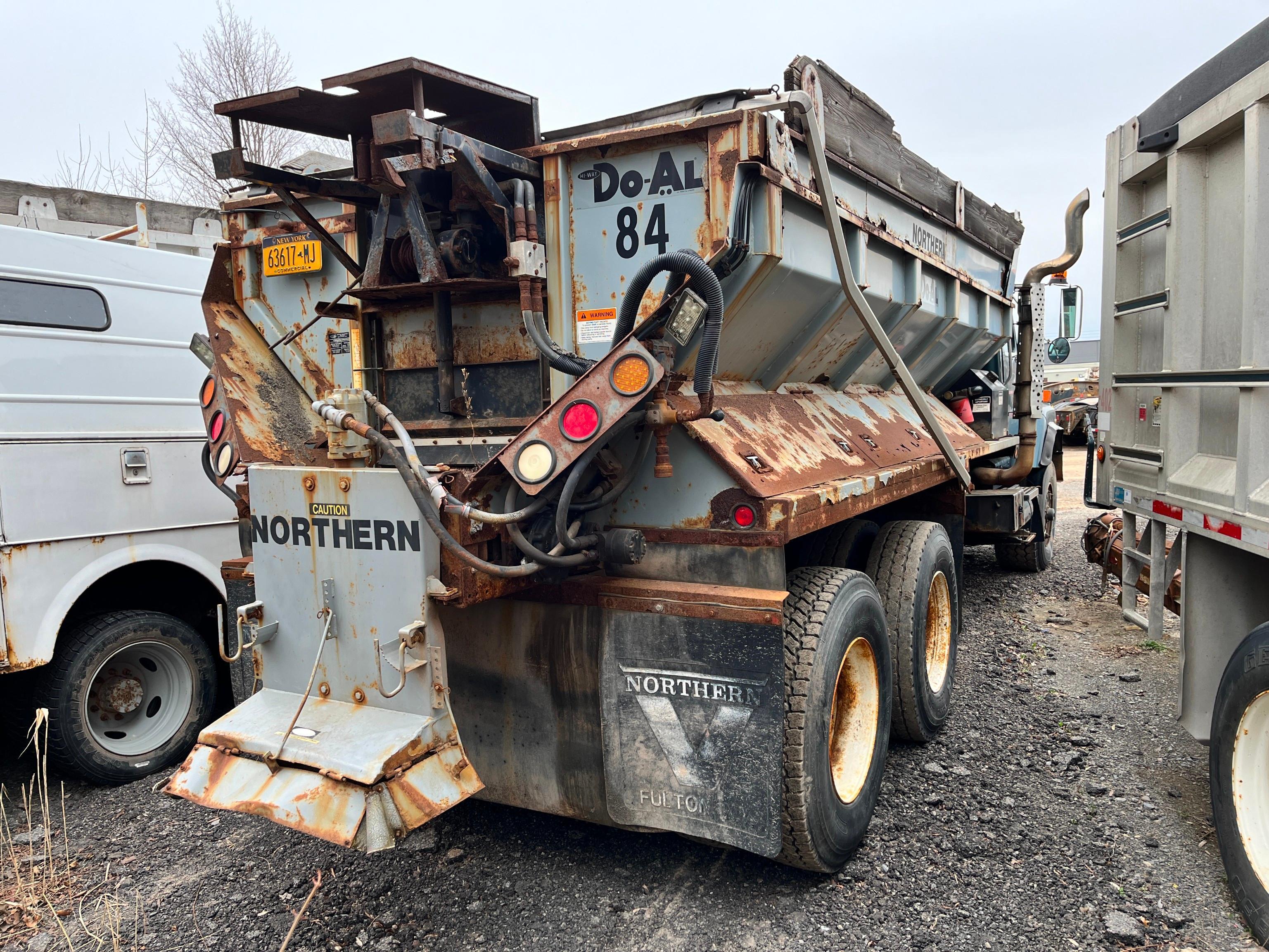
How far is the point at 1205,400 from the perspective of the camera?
332 centimetres

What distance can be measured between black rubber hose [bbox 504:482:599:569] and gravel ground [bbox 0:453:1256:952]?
118 cm

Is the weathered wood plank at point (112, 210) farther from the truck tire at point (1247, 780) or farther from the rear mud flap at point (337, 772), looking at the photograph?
the truck tire at point (1247, 780)

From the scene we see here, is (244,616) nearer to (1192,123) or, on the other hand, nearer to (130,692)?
(130,692)

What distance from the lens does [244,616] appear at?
9.75ft

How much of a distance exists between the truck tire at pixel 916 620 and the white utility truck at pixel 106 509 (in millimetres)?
3427

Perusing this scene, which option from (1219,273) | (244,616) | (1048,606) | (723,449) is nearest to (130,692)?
(244,616)

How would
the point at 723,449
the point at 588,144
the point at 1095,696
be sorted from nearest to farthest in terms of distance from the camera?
the point at 723,449 → the point at 588,144 → the point at 1095,696

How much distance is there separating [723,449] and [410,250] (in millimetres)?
1490

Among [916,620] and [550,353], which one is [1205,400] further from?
[550,353]

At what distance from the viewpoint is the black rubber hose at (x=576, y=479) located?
2.67 m

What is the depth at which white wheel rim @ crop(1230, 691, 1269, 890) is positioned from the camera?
2.75 meters

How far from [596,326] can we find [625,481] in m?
0.67

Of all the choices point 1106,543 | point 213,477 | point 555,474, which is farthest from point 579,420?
point 1106,543

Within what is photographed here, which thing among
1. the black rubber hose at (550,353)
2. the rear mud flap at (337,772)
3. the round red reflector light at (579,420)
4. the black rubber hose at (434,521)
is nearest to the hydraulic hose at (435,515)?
the black rubber hose at (434,521)
